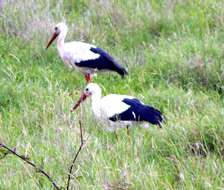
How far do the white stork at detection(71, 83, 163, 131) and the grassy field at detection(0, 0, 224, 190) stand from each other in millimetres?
104

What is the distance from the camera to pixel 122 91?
748cm

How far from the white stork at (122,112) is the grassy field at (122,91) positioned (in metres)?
0.10

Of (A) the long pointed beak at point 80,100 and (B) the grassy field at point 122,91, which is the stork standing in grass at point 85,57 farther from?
(A) the long pointed beak at point 80,100

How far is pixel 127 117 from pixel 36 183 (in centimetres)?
160

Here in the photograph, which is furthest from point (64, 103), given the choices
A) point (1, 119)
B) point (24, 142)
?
point (24, 142)

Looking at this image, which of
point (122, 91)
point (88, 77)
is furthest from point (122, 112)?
point (88, 77)

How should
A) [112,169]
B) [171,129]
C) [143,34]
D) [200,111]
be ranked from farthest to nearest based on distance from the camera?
[143,34], [200,111], [171,129], [112,169]

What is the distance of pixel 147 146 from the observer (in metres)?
5.57

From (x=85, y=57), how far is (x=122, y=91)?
78 centimetres

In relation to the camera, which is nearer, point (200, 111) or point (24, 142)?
point (24, 142)

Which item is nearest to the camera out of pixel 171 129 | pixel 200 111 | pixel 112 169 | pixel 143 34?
pixel 112 169

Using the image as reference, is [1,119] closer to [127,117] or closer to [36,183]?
[127,117]

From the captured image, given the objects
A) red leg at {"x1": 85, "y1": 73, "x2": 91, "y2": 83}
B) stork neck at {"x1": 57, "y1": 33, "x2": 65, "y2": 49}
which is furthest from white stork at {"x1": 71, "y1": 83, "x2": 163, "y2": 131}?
stork neck at {"x1": 57, "y1": 33, "x2": 65, "y2": 49}

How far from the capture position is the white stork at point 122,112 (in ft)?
20.1
